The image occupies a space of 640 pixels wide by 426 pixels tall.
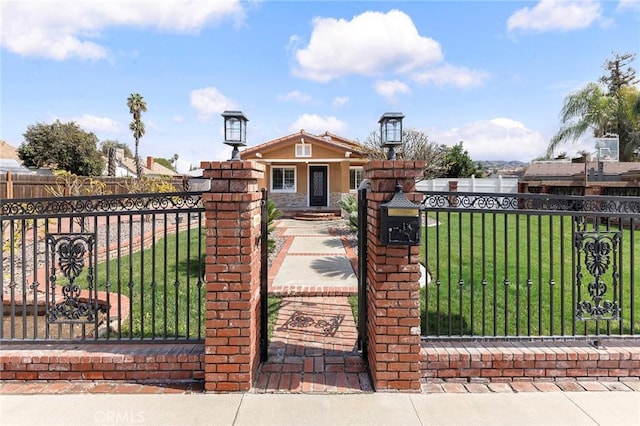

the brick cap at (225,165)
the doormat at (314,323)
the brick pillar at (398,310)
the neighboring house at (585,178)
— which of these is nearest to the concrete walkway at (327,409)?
the brick pillar at (398,310)

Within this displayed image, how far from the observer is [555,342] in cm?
318

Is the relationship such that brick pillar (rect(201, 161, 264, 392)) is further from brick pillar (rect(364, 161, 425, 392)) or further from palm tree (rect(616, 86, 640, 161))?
palm tree (rect(616, 86, 640, 161))

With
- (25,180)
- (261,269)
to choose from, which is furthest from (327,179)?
(261,269)

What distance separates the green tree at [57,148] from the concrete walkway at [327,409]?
87.7 ft

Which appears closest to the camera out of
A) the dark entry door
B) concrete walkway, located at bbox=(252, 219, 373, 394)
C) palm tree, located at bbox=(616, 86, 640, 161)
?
concrete walkway, located at bbox=(252, 219, 373, 394)

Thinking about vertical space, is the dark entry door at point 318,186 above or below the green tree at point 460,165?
below

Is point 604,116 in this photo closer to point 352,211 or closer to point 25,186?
point 352,211

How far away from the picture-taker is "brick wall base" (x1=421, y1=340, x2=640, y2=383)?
2.98 m

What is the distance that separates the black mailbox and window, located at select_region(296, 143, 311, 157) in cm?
1525

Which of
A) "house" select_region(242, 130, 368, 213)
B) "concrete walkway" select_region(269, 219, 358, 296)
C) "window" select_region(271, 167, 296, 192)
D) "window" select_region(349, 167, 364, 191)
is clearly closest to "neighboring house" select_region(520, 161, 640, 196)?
"window" select_region(349, 167, 364, 191)

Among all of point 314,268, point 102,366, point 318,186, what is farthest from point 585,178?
point 102,366

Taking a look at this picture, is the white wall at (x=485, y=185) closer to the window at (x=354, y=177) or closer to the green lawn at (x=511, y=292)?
the window at (x=354, y=177)

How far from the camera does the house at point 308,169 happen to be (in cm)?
1761

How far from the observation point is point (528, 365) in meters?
2.98
